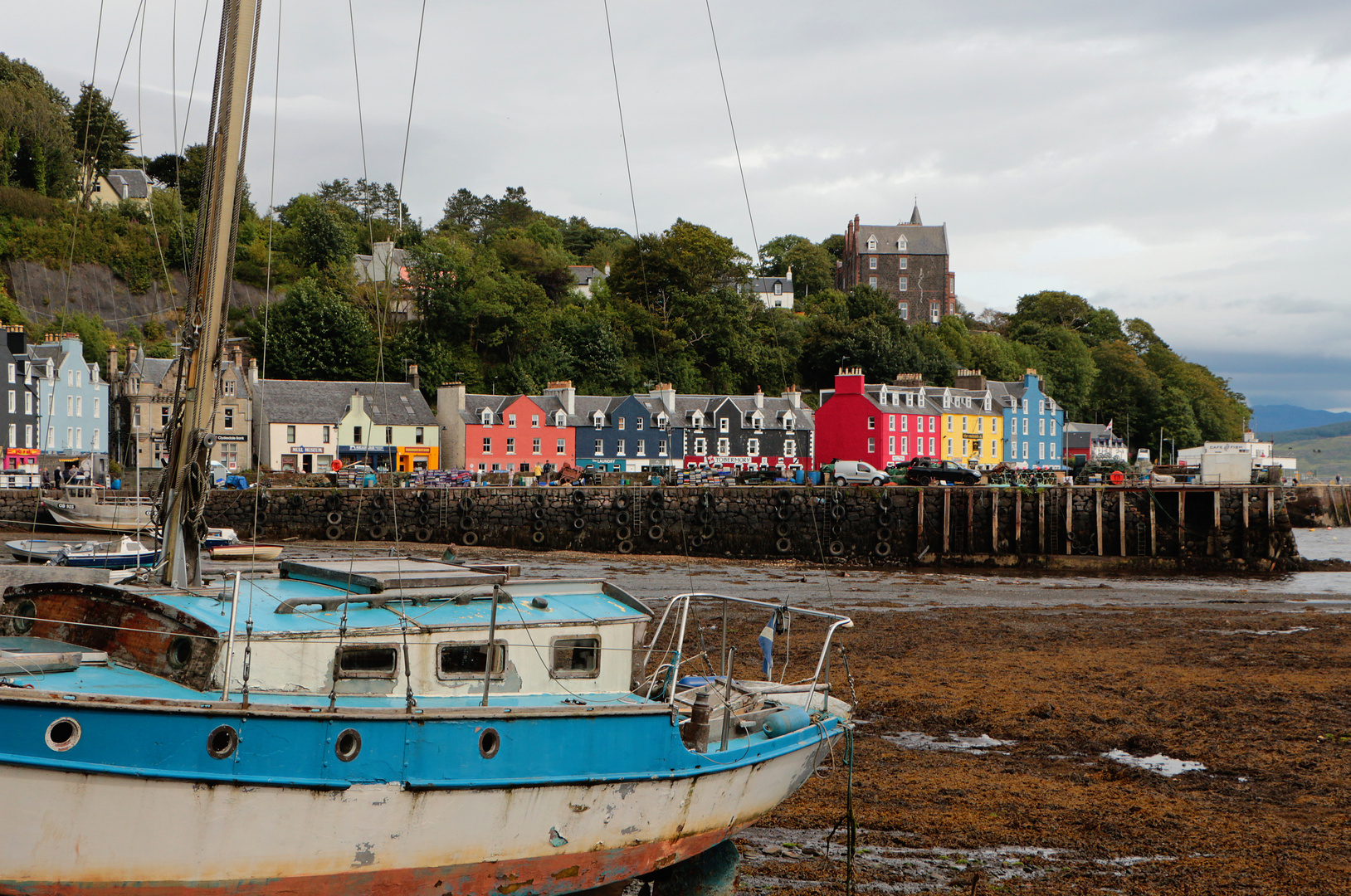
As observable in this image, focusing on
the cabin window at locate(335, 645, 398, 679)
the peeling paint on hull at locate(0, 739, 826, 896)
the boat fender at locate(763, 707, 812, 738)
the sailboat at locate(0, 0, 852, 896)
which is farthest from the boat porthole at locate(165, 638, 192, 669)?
the boat fender at locate(763, 707, 812, 738)

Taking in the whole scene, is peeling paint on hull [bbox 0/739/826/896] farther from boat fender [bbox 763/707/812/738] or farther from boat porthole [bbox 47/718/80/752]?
boat fender [bbox 763/707/812/738]

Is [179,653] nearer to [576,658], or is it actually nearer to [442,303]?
[576,658]

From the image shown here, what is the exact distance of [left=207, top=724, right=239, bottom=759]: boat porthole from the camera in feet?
24.6

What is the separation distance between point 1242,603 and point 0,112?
92198mm

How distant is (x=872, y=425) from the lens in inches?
3120

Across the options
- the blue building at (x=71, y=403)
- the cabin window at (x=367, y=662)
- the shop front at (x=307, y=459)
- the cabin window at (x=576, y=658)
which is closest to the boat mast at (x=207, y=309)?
the cabin window at (x=367, y=662)

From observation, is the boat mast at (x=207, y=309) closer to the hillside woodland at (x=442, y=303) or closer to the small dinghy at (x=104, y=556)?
the small dinghy at (x=104, y=556)

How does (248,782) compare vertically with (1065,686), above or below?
above

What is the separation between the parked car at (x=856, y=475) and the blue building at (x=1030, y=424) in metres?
38.7

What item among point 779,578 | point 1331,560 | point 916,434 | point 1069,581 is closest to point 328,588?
point 779,578

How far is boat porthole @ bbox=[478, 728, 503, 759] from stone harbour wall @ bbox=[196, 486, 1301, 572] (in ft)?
115

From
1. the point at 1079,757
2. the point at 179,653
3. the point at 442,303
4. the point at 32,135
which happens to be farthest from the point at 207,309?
the point at 32,135

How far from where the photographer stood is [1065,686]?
18.8m

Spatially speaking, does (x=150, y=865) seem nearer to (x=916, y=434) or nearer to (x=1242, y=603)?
(x=1242, y=603)
